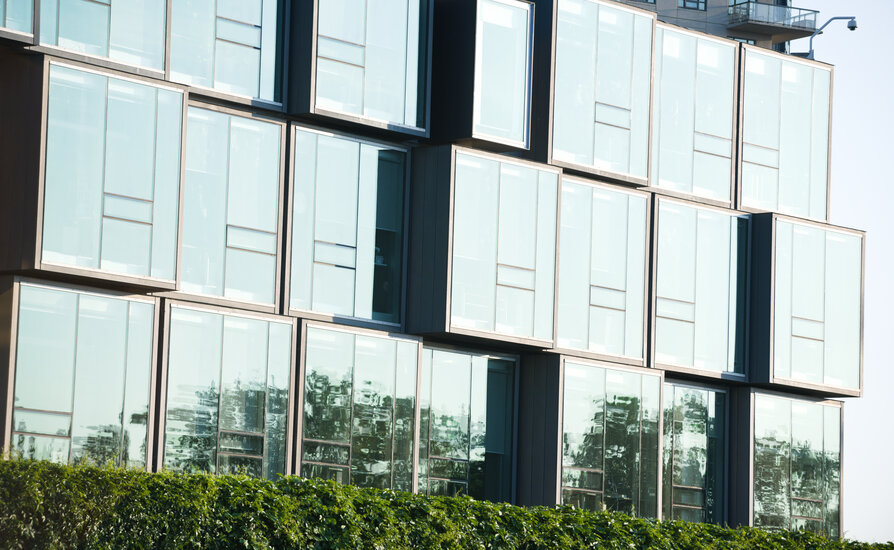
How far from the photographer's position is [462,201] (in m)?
→ 26.5

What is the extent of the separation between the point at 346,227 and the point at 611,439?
7381mm

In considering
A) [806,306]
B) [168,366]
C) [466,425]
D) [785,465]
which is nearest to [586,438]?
[466,425]

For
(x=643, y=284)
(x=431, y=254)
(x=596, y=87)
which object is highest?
(x=596, y=87)

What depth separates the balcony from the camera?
6806cm

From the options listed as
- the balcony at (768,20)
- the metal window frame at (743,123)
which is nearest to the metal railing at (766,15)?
the balcony at (768,20)

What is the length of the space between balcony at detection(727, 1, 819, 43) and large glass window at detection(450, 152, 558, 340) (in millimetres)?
43791

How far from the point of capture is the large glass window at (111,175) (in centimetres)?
2144

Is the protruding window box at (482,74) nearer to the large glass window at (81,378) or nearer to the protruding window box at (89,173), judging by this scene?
the protruding window box at (89,173)

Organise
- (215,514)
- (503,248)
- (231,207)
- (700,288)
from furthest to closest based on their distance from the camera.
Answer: (700,288), (503,248), (231,207), (215,514)

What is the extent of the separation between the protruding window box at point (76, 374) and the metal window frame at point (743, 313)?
38.7 ft

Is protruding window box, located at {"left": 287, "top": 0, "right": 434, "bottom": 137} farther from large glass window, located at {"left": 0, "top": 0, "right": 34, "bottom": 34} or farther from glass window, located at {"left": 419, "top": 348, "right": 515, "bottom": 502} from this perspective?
large glass window, located at {"left": 0, "top": 0, "right": 34, "bottom": 34}

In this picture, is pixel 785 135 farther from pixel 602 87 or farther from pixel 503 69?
pixel 503 69

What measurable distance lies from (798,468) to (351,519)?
55.1 ft

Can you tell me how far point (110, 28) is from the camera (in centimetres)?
2264
